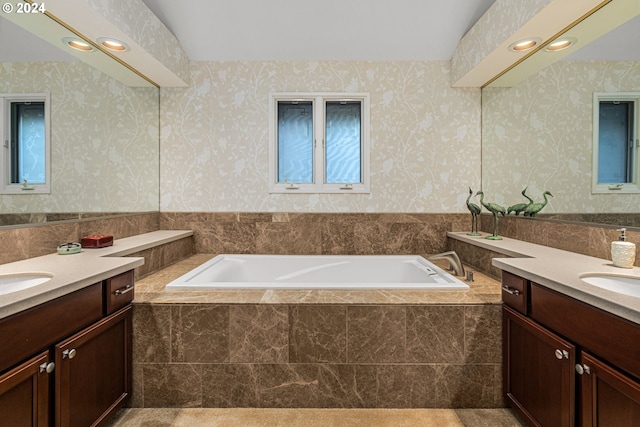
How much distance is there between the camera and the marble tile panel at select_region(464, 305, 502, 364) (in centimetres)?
170

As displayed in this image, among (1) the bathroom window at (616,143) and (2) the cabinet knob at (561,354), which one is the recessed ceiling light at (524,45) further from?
(2) the cabinet knob at (561,354)

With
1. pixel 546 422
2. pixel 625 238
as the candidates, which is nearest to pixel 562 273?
pixel 625 238

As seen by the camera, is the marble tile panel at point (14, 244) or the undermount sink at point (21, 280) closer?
the undermount sink at point (21, 280)

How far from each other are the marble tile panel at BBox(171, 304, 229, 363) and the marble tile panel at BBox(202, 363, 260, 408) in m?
0.06

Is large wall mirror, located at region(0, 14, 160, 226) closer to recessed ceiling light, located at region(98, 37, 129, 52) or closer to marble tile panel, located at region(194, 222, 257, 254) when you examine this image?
recessed ceiling light, located at region(98, 37, 129, 52)

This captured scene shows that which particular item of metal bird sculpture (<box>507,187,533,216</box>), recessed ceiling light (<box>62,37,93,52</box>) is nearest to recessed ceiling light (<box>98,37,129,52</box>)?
recessed ceiling light (<box>62,37,93,52</box>)

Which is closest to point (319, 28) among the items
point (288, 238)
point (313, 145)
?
point (313, 145)

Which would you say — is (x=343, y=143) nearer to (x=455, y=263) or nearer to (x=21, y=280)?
(x=455, y=263)

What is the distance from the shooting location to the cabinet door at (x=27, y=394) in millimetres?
989

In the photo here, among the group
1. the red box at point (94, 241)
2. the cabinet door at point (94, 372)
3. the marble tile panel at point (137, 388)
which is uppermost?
the red box at point (94, 241)

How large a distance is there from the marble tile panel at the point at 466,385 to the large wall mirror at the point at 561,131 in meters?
1.02

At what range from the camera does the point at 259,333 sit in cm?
170

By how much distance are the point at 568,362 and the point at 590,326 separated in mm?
186

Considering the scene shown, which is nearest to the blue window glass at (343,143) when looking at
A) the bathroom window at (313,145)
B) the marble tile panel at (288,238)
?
the bathroom window at (313,145)
